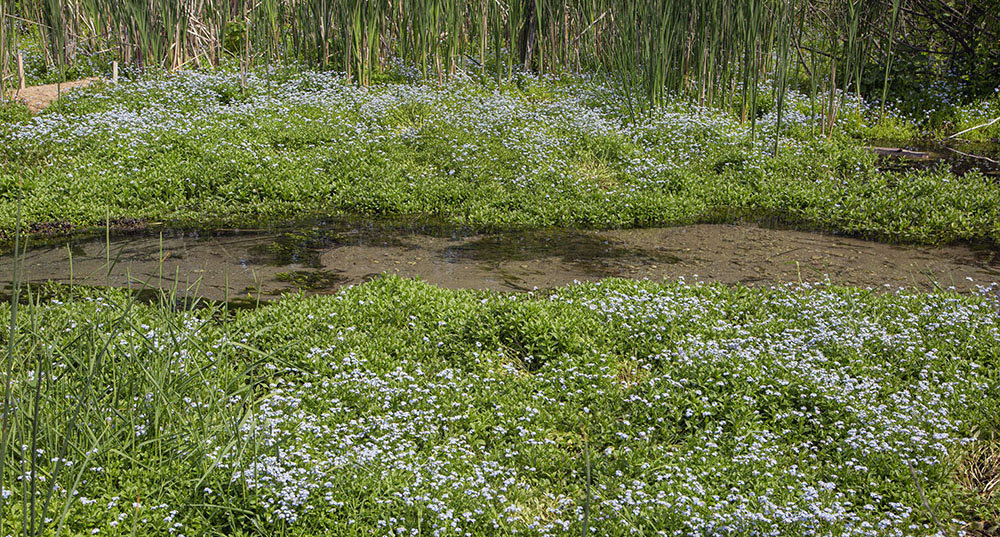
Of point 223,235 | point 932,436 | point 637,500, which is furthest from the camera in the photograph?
point 223,235

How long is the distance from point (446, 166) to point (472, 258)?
2.52 metres

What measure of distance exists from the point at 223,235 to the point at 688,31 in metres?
7.49

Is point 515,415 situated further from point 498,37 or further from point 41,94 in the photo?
point 41,94

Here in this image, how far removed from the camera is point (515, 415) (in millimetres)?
4934

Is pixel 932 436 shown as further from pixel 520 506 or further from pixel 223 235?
pixel 223 235

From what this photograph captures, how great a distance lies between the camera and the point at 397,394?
4.99 m

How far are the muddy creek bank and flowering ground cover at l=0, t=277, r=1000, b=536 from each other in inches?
37.3

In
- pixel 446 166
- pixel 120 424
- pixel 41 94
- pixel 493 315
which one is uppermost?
pixel 41 94

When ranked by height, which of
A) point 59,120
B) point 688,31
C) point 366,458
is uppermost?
point 688,31

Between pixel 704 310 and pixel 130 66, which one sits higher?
pixel 130 66

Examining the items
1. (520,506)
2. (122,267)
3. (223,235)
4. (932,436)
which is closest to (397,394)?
(520,506)

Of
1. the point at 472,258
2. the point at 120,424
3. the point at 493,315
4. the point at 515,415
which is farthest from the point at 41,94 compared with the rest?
the point at 515,415

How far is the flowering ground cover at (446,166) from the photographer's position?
9.18 meters

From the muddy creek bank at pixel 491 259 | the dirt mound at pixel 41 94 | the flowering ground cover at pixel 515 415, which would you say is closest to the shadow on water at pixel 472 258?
the muddy creek bank at pixel 491 259
